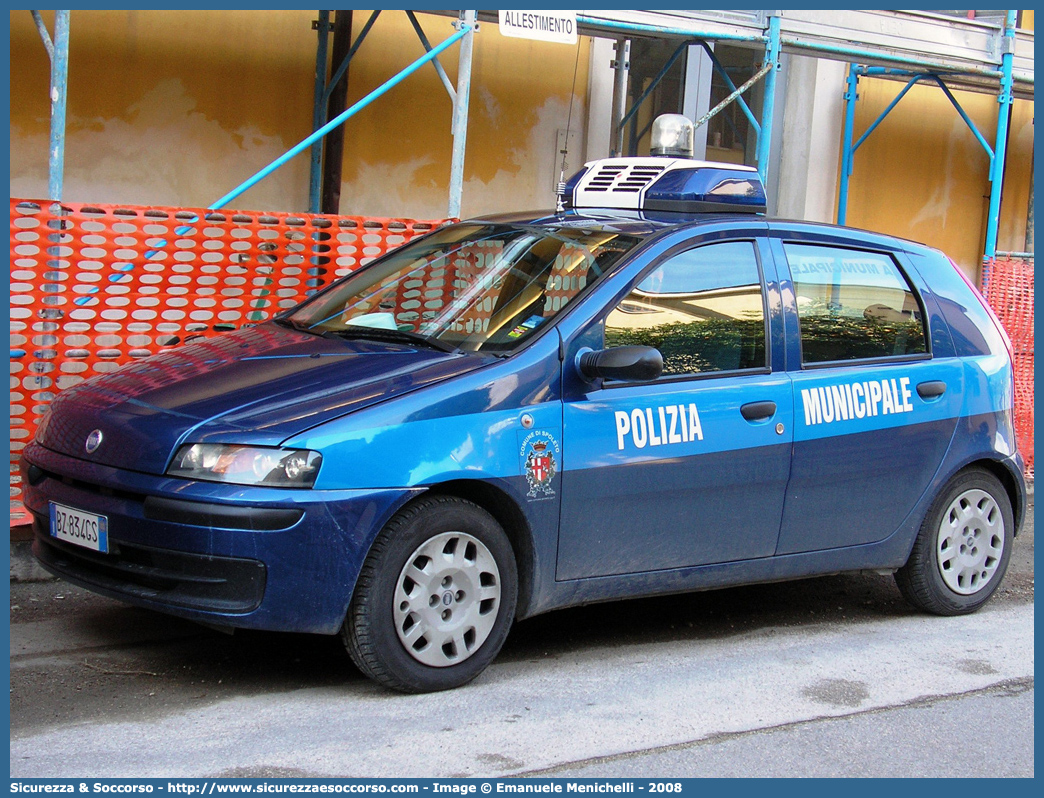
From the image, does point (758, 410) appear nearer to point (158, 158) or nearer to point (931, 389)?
point (931, 389)

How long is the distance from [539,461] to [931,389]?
2.07 metres

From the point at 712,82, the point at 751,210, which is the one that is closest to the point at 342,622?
the point at 751,210

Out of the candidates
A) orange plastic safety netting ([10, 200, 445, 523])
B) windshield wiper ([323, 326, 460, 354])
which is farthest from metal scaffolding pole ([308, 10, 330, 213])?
windshield wiper ([323, 326, 460, 354])

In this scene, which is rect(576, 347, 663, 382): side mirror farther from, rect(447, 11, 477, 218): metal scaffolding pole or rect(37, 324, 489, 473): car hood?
rect(447, 11, 477, 218): metal scaffolding pole

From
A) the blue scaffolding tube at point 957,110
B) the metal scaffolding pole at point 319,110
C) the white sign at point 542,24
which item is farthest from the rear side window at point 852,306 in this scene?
the blue scaffolding tube at point 957,110

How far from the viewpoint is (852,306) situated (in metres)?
5.45

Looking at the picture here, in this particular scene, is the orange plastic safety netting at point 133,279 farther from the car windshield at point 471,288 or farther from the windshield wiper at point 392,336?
the windshield wiper at point 392,336

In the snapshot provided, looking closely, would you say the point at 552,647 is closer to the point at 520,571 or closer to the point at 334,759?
the point at 520,571

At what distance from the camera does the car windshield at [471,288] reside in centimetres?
471

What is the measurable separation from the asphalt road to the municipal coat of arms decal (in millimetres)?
734

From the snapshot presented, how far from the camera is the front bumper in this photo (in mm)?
3949

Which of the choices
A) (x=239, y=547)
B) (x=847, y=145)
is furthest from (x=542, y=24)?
(x=847, y=145)

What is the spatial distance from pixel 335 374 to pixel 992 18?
10134 mm

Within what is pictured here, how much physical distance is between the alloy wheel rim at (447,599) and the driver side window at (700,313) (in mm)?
984
